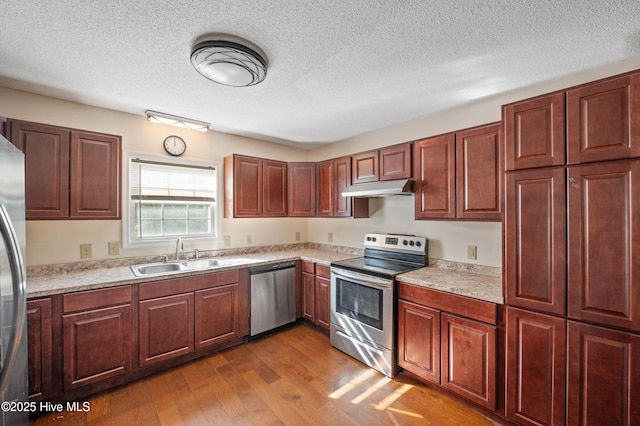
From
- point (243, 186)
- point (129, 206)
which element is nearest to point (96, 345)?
point (129, 206)

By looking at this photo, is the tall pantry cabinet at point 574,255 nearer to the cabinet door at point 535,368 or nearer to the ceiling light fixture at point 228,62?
the cabinet door at point 535,368

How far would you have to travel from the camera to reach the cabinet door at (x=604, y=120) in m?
1.37

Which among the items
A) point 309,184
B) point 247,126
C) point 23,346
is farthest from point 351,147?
point 23,346

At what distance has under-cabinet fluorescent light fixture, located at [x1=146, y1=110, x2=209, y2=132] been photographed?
106 inches

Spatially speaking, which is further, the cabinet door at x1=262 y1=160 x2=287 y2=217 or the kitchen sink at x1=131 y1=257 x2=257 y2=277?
the cabinet door at x1=262 y1=160 x2=287 y2=217

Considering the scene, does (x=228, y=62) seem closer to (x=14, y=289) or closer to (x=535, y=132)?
(x=14, y=289)

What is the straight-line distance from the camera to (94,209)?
2.32 metres

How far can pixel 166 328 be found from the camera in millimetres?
2416

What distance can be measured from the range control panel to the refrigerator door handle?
283 centimetres

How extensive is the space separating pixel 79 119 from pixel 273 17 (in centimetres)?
230

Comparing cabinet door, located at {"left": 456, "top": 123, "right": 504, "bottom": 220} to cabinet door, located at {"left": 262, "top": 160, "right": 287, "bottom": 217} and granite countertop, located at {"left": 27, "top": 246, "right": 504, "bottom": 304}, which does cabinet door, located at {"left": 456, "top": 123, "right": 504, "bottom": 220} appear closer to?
granite countertop, located at {"left": 27, "top": 246, "right": 504, "bottom": 304}

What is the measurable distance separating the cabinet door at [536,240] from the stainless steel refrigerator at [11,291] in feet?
8.24

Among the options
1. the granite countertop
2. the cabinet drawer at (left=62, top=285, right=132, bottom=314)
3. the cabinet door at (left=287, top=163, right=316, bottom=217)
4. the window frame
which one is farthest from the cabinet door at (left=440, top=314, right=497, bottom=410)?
the window frame

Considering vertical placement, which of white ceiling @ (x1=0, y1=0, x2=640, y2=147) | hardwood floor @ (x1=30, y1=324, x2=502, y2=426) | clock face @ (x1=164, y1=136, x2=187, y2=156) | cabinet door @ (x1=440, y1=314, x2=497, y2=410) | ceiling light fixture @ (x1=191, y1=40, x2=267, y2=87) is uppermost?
white ceiling @ (x1=0, y1=0, x2=640, y2=147)
